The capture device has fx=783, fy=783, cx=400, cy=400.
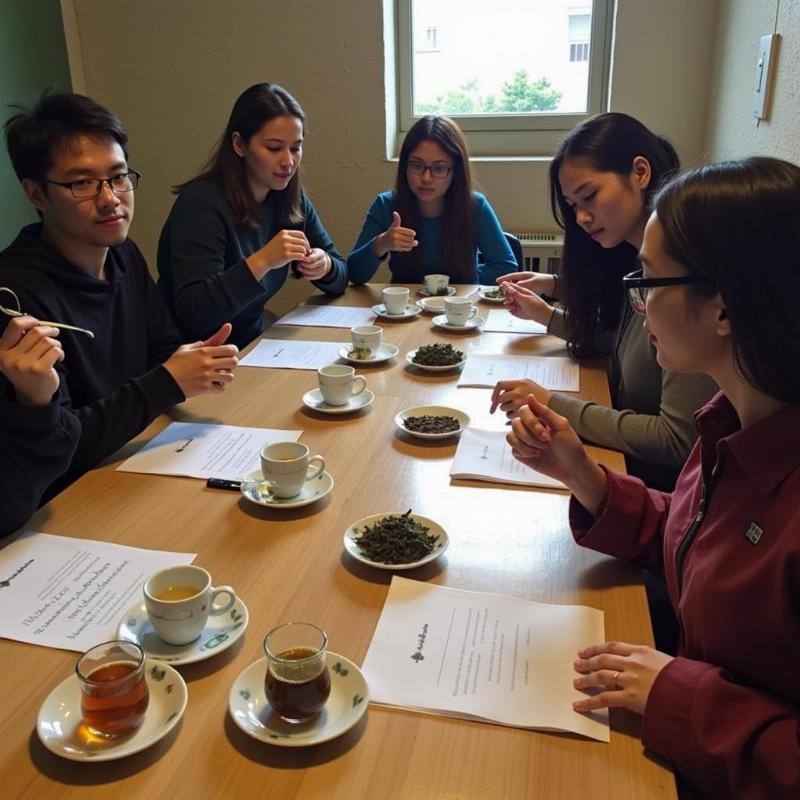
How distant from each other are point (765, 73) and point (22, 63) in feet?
9.06

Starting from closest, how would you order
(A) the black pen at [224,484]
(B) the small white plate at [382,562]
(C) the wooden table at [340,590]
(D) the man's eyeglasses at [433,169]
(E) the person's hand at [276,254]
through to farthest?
(C) the wooden table at [340,590]
(B) the small white plate at [382,562]
(A) the black pen at [224,484]
(E) the person's hand at [276,254]
(D) the man's eyeglasses at [433,169]

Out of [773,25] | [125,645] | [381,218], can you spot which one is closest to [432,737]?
[125,645]

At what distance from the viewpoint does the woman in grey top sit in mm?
1420

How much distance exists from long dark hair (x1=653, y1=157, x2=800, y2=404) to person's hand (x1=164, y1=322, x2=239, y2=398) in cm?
93

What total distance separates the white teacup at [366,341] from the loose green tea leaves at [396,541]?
820 mm

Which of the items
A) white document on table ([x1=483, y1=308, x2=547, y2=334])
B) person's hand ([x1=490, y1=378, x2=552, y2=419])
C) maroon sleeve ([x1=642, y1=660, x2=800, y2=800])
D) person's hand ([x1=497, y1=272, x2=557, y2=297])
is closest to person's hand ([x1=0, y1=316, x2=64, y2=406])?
person's hand ([x1=490, y1=378, x2=552, y2=419])

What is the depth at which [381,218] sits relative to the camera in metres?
2.93

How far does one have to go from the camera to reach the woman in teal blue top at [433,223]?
269 cm

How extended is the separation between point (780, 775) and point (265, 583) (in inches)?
24.6

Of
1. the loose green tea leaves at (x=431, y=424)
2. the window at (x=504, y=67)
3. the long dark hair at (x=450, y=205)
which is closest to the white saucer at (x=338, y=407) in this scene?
the loose green tea leaves at (x=431, y=424)

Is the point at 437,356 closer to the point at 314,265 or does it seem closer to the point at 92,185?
the point at 314,265

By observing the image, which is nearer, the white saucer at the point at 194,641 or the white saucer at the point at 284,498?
the white saucer at the point at 194,641

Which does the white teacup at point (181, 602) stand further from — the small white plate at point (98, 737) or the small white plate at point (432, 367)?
the small white plate at point (432, 367)

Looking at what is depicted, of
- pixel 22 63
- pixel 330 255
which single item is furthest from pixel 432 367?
pixel 22 63
